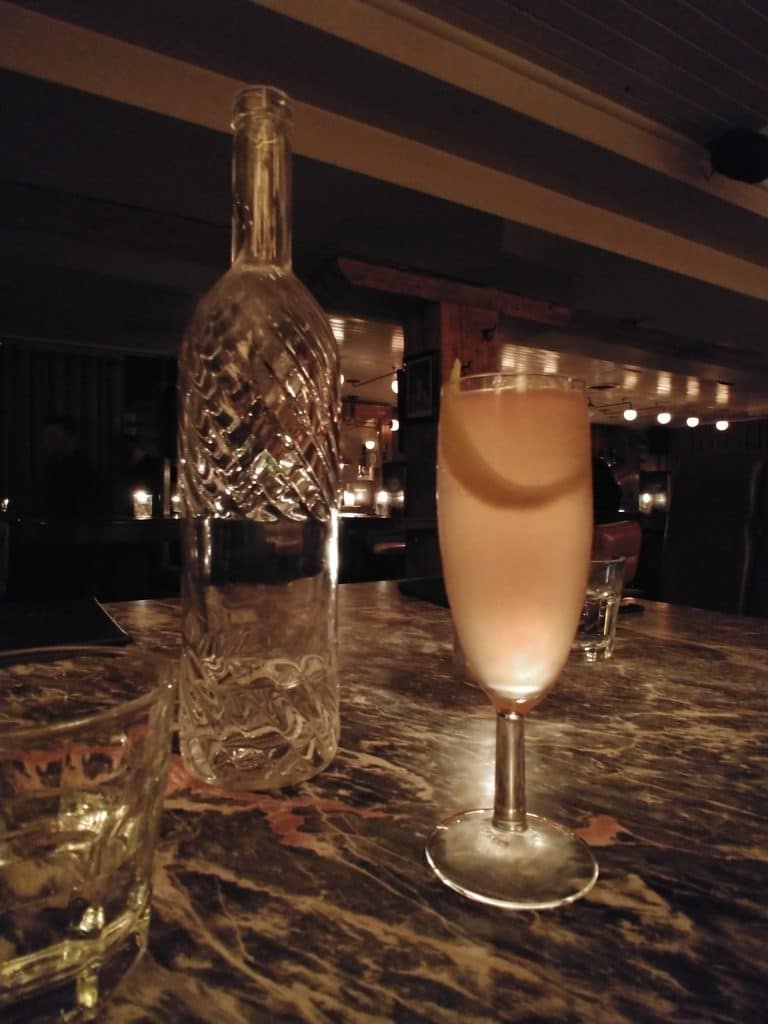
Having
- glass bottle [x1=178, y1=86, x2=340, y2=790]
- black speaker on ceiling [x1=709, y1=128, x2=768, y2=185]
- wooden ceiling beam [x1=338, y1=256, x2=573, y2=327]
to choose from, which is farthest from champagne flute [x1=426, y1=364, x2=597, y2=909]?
wooden ceiling beam [x1=338, y1=256, x2=573, y2=327]

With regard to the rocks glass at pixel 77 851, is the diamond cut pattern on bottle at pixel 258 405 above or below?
above

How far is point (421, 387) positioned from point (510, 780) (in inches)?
165

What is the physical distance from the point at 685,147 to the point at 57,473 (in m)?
3.95

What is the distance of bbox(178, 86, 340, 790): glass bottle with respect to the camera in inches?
18.5

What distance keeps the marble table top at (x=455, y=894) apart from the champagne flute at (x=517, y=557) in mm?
39

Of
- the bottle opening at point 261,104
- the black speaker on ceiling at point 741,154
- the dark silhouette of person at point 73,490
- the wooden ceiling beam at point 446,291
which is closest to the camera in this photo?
the bottle opening at point 261,104

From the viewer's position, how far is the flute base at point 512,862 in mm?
297

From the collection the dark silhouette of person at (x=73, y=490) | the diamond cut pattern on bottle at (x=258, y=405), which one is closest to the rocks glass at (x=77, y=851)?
the diamond cut pattern on bottle at (x=258, y=405)

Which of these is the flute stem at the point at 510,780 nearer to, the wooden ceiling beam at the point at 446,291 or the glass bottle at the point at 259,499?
the glass bottle at the point at 259,499

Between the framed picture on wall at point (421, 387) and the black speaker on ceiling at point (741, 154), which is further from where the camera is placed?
the framed picture on wall at point (421, 387)

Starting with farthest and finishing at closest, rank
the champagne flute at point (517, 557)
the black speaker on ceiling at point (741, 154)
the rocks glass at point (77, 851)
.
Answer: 1. the black speaker on ceiling at point (741, 154)
2. the champagne flute at point (517, 557)
3. the rocks glass at point (77, 851)

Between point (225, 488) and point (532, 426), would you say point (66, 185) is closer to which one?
point (225, 488)

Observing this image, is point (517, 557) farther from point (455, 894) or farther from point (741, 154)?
point (741, 154)

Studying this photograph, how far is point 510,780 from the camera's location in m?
0.35
